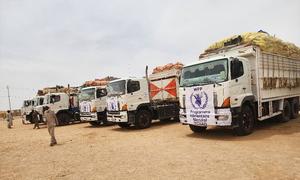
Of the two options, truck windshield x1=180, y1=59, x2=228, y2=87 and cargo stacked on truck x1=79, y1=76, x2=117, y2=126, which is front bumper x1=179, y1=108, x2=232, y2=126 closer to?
truck windshield x1=180, y1=59, x2=228, y2=87

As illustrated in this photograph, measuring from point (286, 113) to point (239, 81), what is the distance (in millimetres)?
4985

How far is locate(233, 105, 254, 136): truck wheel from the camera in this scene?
9.85m

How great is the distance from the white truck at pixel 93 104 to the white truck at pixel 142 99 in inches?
81.0

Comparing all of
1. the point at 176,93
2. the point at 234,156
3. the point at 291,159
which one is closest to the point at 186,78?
the point at 234,156

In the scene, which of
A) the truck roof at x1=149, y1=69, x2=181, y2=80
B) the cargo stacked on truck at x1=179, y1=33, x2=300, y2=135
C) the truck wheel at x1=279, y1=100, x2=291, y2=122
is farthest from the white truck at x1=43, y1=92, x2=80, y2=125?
the truck wheel at x1=279, y1=100, x2=291, y2=122

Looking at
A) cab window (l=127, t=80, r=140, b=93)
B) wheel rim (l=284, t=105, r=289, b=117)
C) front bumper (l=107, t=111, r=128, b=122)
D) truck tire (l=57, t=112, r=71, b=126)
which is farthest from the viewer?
truck tire (l=57, t=112, r=71, b=126)

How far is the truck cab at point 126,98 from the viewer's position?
46.1 feet

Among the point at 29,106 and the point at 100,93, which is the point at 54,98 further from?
the point at 29,106

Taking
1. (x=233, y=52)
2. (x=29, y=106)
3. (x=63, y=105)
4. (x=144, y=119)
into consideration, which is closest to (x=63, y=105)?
(x=63, y=105)

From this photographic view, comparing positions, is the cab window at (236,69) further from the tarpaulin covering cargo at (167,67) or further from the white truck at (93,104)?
the white truck at (93,104)

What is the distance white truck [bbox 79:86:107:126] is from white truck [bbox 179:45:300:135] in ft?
24.8

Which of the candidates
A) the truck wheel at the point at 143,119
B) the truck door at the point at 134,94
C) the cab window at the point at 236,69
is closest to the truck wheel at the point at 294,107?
the cab window at the point at 236,69

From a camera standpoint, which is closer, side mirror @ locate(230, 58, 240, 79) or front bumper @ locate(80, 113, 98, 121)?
side mirror @ locate(230, 58, 240, 79)

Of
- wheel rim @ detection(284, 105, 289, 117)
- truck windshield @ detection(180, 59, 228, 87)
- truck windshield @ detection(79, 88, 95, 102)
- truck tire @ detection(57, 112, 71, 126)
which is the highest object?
truck windshield @ detection(180, 59, 228, 87)
